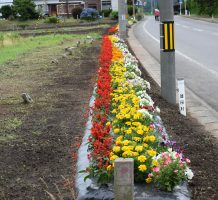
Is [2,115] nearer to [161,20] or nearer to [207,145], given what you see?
[161,20]

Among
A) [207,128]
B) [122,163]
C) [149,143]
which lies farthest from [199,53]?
[122,163]

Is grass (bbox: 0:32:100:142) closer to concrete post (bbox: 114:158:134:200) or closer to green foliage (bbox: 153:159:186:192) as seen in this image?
green foliage (bbox: 153:159:186:192)

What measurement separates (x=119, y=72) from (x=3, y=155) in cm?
385

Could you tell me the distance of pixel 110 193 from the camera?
420 centimetres

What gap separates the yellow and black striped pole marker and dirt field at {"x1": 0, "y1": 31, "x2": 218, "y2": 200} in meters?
0.93

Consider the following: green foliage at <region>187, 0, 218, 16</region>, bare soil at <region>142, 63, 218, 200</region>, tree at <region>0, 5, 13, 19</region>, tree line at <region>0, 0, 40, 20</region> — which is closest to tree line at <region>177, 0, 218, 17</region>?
green foliage at <region>187, 0, 218, 16</region>

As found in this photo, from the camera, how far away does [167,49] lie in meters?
9.34

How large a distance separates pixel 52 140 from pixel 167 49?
322 centimetres

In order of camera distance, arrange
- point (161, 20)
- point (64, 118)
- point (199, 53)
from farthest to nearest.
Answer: point (199, 53) < point (161, 20) < point (64, 118)

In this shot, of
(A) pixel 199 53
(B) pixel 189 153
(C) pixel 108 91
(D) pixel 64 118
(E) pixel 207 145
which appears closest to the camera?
(B) pixel 189 153

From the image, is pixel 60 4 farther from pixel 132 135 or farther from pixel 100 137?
pixel 132 135

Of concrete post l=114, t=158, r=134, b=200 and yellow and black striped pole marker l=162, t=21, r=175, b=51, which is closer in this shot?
concrete post l=114, t=158, r=134, b=200

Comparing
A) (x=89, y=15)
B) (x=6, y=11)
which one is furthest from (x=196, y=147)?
(x=6, y=11)

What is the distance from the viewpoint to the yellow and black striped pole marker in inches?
361
